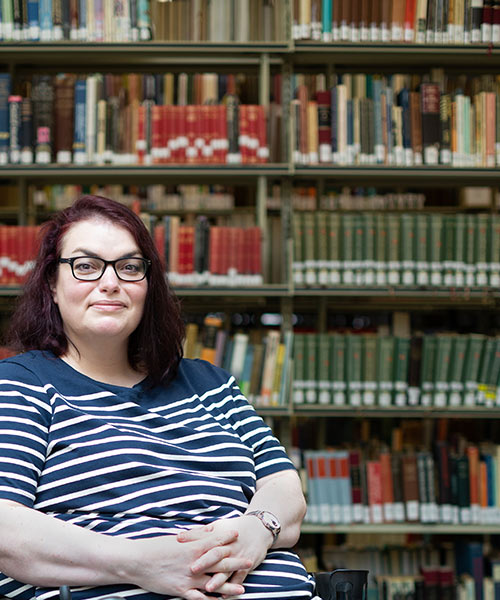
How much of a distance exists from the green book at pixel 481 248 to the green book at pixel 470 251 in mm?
12

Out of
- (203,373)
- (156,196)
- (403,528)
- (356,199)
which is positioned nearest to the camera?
(203,373)

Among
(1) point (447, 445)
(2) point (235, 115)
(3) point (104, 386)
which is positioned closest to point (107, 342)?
(3) point (104, 386)

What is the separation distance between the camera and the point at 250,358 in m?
2.96

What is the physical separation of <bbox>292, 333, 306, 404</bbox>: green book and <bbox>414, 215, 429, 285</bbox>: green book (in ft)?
1.79

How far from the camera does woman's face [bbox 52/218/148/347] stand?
4.87 feet

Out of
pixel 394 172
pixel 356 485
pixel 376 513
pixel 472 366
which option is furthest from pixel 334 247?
pixel 376 513

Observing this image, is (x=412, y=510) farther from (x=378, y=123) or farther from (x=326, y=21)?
(x=326, y=21)

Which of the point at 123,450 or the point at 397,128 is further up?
the point at 397,128

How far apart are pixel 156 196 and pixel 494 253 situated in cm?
241

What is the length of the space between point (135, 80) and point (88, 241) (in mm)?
1951

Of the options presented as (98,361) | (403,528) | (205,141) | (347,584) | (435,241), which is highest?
(205,141)

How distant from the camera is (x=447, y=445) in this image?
9.83 ft

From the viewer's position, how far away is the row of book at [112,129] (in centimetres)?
297

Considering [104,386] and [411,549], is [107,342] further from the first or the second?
[411,549]
